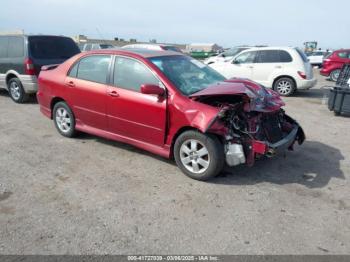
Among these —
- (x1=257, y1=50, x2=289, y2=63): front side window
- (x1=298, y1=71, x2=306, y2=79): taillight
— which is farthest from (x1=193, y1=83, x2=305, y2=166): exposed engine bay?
(x1=257, y1=50, x2=289, y2=63): front side window

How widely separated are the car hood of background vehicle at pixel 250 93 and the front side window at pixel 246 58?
7108 millimetres

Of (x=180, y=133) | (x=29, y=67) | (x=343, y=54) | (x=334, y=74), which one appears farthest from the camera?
(x=334, y=74)

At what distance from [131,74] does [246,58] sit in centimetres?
783

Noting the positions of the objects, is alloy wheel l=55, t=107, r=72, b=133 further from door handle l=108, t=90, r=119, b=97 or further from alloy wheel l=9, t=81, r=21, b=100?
alloy wheel l=9, t=81, r=21, b=100

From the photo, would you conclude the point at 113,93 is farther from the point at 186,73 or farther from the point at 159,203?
the point at 159,203

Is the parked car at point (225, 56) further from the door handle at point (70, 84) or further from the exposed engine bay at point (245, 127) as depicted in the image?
the exposed engine bay at point (245, 127)

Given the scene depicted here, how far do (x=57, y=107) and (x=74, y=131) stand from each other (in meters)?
0.57

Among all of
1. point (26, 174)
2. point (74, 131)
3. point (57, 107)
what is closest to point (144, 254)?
point (26, 174)

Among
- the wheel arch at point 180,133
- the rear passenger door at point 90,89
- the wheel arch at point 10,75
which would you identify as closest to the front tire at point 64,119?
the rear passenger door at point 90,89

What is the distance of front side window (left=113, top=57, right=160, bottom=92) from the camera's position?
4777 millimetres

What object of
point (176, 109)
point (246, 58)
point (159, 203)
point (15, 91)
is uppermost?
point (246, 58)

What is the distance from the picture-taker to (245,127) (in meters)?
4.32

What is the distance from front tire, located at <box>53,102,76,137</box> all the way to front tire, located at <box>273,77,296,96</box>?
7.64 metres

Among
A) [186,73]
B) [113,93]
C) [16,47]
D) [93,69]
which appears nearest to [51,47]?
[16,47]
